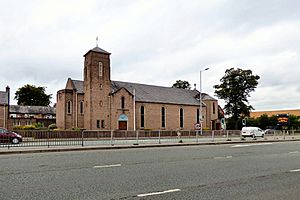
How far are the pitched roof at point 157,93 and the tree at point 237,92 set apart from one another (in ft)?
23.5

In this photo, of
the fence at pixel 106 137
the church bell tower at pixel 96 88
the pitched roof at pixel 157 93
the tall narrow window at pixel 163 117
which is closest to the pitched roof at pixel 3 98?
the pitched roof at pixel 157 93

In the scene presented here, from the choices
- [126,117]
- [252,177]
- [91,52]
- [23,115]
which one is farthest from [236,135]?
[23,115]

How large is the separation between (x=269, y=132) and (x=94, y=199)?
4518 cm

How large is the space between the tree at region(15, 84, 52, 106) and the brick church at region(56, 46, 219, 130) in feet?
115

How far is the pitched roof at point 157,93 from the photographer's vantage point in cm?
5692

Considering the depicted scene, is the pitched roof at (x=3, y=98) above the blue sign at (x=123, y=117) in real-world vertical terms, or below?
above

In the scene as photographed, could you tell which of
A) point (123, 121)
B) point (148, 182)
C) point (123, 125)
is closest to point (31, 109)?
point (123, 121)

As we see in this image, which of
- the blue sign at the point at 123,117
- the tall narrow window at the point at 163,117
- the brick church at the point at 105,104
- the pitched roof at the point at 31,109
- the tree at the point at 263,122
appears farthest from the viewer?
the tree at the point at 263,122

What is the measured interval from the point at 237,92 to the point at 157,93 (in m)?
21.1

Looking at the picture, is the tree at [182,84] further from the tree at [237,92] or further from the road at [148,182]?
the road at [148,182]

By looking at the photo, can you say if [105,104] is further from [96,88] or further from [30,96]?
[30,96]

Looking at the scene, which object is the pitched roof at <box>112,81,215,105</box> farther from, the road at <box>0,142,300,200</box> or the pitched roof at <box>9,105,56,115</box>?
the road at <box>0,142,300,200</box>

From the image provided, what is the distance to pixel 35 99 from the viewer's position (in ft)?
289

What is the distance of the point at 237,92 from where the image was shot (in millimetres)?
72312
